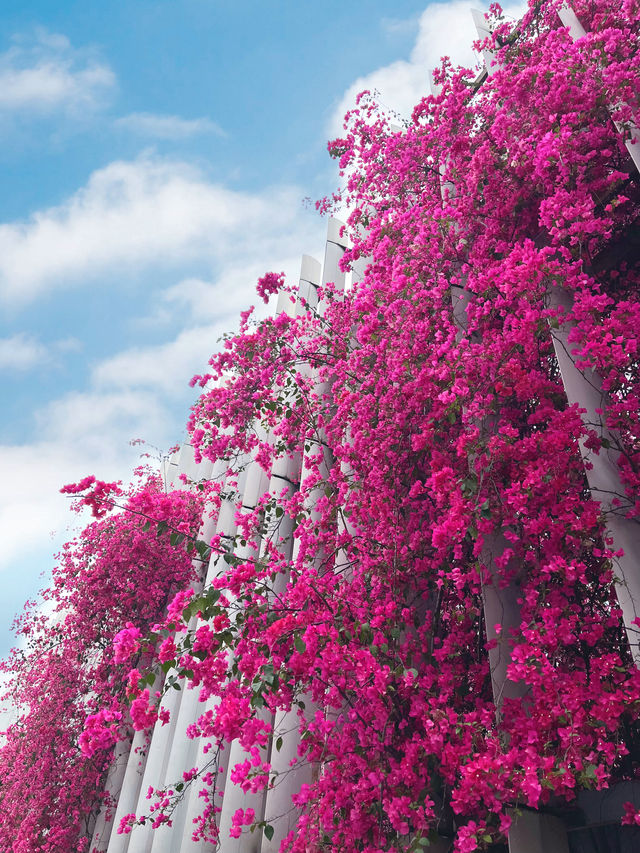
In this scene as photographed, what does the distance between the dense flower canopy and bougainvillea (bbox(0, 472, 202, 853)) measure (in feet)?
11.7

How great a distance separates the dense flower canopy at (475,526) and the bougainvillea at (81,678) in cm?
357

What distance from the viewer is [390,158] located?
7.11m

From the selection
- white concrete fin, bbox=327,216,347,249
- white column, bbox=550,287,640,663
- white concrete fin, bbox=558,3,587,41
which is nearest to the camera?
white column, bbox=550,287,640,663

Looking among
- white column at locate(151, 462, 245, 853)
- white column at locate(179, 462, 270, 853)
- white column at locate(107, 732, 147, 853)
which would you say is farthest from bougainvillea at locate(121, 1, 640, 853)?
white column at locate(107, 732, 147, 853)

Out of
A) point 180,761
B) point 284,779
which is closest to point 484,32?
point 284,779

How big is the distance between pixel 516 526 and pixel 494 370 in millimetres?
1124

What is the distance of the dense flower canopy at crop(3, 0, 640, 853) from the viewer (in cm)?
318

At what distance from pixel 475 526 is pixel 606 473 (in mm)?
864

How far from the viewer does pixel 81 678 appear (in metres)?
9.38

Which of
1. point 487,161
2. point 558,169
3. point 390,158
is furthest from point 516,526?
point 390,158

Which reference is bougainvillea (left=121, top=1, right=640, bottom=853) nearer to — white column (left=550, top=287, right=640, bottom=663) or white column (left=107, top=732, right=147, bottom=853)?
white column (left=550, top=287, right=640, bottom=663)

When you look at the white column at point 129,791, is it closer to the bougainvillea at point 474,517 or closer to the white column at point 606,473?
the bougainvillea at point 474,517

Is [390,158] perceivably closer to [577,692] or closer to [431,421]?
[431,421]

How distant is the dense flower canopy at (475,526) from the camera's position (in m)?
3.18
